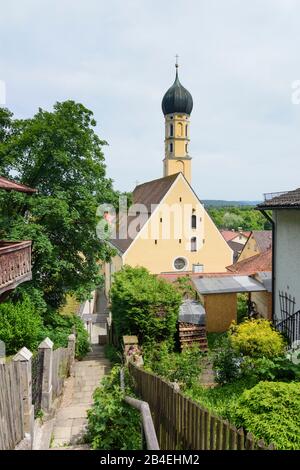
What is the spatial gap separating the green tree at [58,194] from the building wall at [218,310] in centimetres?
495

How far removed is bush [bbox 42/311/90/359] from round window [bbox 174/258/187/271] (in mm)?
15067

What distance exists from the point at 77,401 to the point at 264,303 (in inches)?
333

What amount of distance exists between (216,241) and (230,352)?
22.2 meters

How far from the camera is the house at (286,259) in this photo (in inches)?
416

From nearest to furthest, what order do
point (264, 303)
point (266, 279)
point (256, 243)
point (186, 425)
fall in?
point (186, 425)
point (266, 279)
point (264, 303)
point (256, 243)

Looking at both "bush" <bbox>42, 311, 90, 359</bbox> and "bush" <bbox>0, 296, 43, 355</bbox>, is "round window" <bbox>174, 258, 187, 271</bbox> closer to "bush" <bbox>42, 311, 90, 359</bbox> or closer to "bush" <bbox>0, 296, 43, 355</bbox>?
"bush" <bbox>42, 311, 90, 359</bbox>

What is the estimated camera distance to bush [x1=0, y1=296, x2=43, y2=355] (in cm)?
1099

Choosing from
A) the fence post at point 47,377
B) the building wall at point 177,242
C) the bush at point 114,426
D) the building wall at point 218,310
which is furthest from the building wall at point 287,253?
the building wall at point 177,242

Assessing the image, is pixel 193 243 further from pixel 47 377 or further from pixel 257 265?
pixel 47 377

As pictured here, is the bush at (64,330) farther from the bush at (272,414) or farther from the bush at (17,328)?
the bush at (272,414)

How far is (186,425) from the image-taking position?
4.18 m

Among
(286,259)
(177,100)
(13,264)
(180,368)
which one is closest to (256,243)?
(177,100)

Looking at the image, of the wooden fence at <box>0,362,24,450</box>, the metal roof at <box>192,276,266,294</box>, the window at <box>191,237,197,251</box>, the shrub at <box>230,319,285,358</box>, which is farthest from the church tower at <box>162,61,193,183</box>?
the wooden fence at <box>0,362,24,450</box>

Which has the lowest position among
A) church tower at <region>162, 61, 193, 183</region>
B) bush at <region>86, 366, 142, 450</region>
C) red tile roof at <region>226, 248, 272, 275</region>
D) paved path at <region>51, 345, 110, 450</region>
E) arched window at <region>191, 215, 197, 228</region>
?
paved path at <region>51, 345, 110, 450</region>
